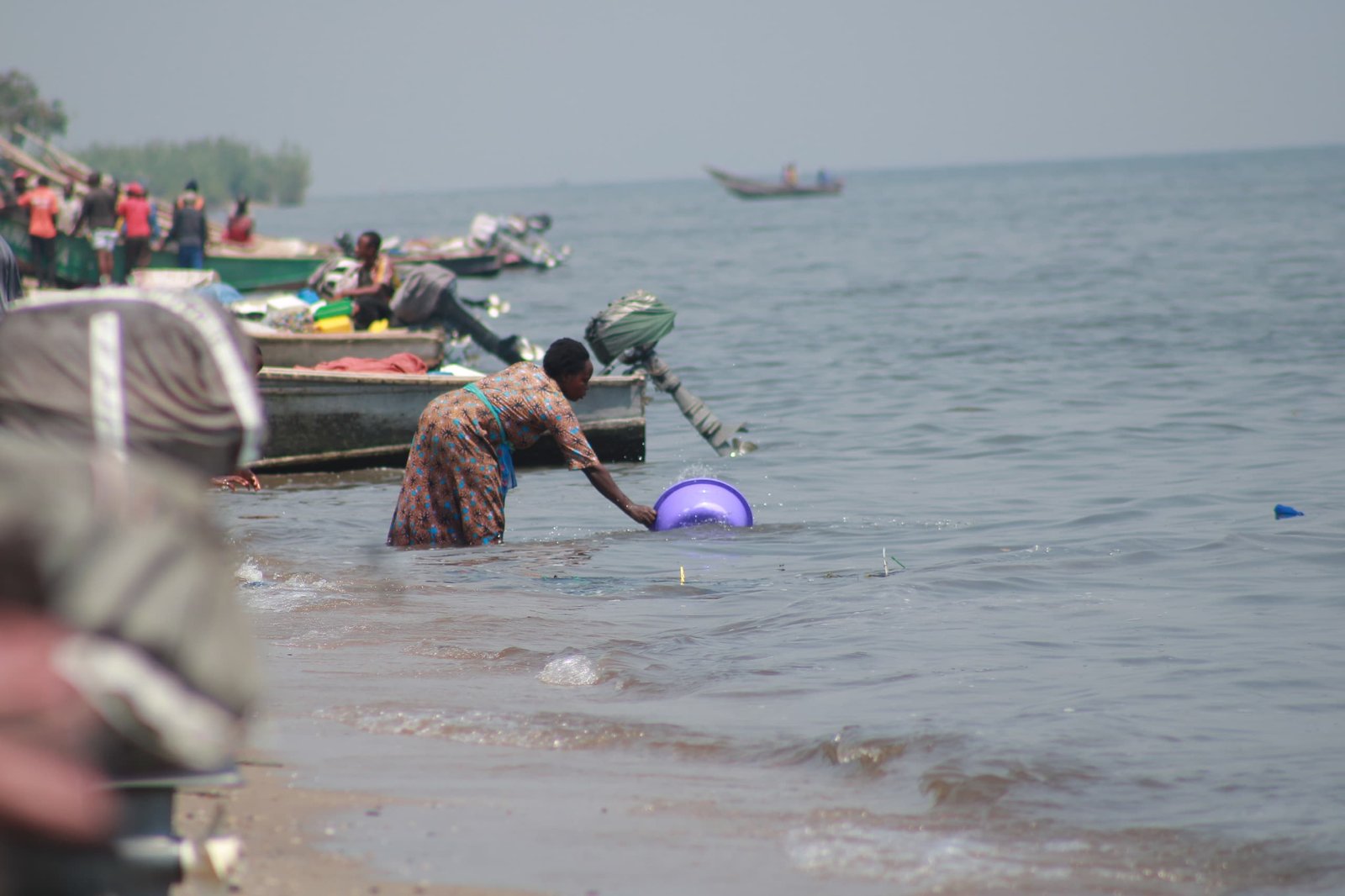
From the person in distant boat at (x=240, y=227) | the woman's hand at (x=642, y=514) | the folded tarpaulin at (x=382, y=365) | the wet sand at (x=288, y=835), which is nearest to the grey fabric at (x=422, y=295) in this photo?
the folded tarpaulin at (x=382, y=365)

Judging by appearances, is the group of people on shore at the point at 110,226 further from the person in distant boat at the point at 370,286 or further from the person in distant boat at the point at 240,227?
the person in distant boat at the point at 370,286

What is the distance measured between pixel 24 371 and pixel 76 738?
76 centimetres

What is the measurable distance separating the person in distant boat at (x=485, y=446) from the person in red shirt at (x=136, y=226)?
1723 centimetres

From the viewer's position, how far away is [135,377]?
2.35 meters

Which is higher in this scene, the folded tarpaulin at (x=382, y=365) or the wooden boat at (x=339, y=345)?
the wooden boat at (x=339, y=345)

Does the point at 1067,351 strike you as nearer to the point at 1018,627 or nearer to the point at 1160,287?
the point at 1160,287

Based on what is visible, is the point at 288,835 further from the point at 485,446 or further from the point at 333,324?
the point at 333,324

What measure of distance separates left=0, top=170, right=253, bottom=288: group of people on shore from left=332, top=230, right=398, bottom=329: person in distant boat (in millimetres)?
9395

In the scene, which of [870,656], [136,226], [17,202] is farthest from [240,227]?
[870,656]

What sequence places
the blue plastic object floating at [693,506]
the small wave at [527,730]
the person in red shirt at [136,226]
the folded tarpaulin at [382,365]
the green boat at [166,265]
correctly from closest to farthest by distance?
the small wave at [527,730] < the blue plastic object floating at [693,506] < the folded tarpaulin at [382,365] < the person in red shirt at [136,226] < the green boat at [166,265]

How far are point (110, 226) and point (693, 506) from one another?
1765 centimetres

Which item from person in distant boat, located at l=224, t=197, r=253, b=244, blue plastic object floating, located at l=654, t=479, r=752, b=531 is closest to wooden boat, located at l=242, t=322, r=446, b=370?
blue plastic object floating, located at l=654, t=479, r=752, b=531

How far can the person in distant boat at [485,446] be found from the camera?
24.0 feet

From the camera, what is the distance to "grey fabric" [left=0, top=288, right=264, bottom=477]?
7.54 ft
